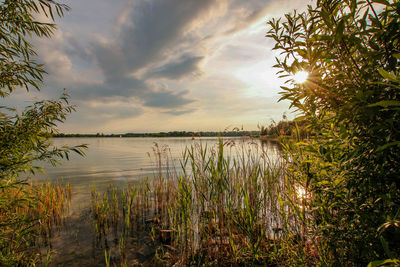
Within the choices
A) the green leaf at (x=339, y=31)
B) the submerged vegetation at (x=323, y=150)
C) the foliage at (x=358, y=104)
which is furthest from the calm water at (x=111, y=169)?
the green leaf at (x=339, y=31)

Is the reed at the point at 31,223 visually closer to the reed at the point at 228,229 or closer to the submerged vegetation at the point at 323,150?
the submerged vegetation at the point at 323,150

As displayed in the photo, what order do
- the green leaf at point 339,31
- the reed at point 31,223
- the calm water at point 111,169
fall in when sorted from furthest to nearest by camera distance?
the calm water at point 111,169 < the reed at point 31,223 < the green leaf at point 339,31

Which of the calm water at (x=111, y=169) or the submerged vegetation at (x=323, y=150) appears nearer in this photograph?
the submerged vegetation at (x=323, y=150)

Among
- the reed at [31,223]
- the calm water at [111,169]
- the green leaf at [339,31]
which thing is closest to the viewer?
the green leaf at [339,31]

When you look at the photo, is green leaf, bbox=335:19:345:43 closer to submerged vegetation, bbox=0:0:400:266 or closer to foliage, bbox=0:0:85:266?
submerged vegetation, bbox=0:0:400:266

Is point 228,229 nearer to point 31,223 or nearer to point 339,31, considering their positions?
point 339,31

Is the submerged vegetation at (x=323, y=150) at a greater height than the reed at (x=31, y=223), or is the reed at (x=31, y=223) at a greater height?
the submerged vegetation at (x=323, y=150)

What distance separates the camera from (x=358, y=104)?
1.23 meters

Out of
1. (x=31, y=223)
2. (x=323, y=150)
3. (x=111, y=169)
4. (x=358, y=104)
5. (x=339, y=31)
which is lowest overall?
(x=111, y=169)

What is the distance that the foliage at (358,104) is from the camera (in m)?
1.19

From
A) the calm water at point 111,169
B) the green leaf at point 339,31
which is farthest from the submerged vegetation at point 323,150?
the calm water at point 111,169

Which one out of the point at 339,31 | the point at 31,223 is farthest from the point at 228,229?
the point at 31,223

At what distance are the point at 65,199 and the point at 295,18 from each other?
853 cm

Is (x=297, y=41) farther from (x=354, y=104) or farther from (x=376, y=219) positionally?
(x=376, y=219)
